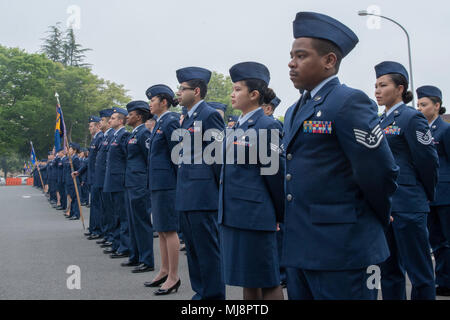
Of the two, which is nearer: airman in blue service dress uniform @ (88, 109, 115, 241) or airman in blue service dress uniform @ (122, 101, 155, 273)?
airman in blue service dress uniform @ (122, 101, 155, 273)

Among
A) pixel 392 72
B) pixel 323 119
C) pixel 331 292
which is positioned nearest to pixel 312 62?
pixel 323 119

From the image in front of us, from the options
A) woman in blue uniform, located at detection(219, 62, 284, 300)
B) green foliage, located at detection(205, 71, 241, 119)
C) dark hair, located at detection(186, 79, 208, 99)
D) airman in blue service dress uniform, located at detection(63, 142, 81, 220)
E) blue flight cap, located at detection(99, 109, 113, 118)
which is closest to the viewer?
woman in blue uniform, located at detection(219, 62, 284, 300)

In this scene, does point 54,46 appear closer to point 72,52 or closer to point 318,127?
point 72,52

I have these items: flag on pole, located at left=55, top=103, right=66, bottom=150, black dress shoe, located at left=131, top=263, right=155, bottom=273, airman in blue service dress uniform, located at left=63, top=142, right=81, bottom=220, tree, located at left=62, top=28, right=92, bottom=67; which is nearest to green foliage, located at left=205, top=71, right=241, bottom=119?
tree, located at left=62, top=28, right=92, bottom=67

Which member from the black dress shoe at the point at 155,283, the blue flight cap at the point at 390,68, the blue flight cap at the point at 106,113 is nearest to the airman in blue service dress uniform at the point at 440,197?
the blue flight cap at the point at 390,68

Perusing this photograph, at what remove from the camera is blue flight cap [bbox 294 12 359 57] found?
2803 millimetres

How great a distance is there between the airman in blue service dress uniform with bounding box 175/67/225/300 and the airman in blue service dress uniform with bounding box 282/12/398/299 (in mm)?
2161

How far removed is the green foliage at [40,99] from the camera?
47.6 m

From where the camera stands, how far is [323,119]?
8.93 feet

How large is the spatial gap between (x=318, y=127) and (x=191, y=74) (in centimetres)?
301

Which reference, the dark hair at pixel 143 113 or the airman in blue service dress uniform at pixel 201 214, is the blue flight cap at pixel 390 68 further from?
the dark hair at pixel 143 113

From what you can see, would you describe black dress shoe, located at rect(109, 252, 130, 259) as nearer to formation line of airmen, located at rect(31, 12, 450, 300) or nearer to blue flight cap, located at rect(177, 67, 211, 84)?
formation line of airmen, located at rect(31, 12, 450, 300)

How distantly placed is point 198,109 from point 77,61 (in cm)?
6375

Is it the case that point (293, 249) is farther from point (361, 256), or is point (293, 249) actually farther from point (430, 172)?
point (430, 172)
